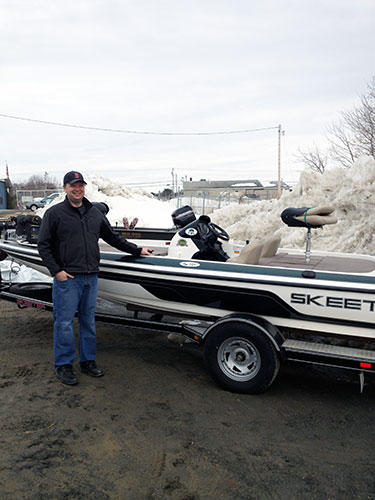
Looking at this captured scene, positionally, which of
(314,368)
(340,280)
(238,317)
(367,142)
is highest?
(367,142)

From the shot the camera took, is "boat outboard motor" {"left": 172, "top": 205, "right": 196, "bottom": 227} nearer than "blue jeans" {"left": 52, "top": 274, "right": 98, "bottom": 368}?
No

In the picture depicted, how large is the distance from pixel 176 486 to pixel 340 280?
2040mm

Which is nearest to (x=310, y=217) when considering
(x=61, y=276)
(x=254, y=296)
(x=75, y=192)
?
(x=254, y=296)

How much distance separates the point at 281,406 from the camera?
3744mm

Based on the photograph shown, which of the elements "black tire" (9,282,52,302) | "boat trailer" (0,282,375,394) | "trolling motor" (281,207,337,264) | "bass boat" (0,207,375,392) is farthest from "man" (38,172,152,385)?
"trolling motor" (281,207,337,264)

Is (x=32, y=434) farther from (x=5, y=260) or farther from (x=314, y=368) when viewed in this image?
(x=5, y=260)

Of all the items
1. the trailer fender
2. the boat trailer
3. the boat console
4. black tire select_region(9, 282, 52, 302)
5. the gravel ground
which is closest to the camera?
the gravel ground

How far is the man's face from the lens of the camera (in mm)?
3969

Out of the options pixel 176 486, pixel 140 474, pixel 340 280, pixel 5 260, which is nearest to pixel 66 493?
pixel 140 474

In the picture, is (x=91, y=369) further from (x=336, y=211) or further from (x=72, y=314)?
(x=336, y=211)

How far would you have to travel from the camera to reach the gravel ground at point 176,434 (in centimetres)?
263

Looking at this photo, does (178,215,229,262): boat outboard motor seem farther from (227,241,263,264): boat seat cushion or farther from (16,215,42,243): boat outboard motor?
(16,215,42,243): boat outboard motor

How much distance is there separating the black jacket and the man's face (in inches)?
2.4

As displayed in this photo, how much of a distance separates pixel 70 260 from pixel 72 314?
48 centimetres
